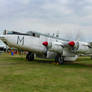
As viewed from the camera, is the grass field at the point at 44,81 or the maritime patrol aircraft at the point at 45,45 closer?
the grass field at the point at 44,81

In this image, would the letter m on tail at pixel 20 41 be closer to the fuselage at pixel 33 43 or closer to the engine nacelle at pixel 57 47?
the fuselage at pixel 33 43

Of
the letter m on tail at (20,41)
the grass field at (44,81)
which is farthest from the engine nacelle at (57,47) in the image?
the grass field at (44,81)

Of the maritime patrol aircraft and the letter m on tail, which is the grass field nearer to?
the maritime patrol aircraft

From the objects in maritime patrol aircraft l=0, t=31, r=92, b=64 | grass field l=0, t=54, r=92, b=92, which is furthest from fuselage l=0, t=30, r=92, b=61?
grass field l=0, t=54, r=92, b=92

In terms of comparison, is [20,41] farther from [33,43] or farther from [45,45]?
[45,45]

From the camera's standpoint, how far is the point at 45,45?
1385 centimetres

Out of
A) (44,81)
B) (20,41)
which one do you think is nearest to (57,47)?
(20,41)

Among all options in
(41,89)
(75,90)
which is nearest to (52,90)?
(41,89)

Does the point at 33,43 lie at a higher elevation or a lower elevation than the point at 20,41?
lower

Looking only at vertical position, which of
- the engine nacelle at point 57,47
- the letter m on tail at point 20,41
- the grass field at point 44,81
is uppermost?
the letter m on tail at point 20,41

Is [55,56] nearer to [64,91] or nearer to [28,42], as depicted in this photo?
[28,42]

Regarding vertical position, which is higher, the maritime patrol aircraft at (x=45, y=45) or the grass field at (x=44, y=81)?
the maritime patrol aircraft at (x=45, y=45)

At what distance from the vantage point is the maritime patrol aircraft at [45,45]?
12.1m

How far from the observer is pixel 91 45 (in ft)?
39.1
